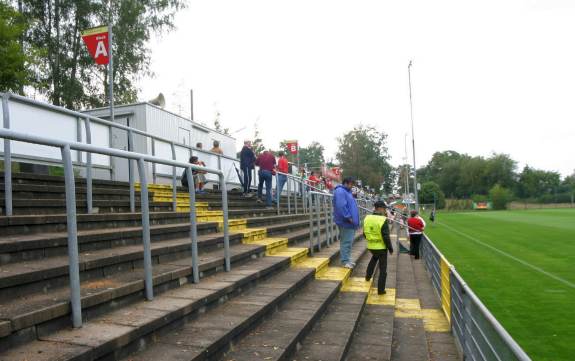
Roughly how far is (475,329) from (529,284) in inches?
339

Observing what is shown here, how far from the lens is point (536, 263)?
14578 millimetres

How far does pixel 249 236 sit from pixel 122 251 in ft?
10.4

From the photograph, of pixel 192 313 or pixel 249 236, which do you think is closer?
pixel 192 313

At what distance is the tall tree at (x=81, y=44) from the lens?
18797 millimetres

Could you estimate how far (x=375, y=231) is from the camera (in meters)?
7.35

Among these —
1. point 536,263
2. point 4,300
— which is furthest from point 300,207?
point 4,300

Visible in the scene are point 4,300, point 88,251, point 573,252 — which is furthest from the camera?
point 573,252

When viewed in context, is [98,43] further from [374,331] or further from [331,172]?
[331,172]

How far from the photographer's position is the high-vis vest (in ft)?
24.0

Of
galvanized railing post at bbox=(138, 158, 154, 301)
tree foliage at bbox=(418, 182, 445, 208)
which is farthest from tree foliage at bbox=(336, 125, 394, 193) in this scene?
galvanized railing post at bbox=(138, 158, 154, 301)

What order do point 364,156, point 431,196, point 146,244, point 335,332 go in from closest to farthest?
point 146,244 < point 335,332 < point 364,156 < point 431,196

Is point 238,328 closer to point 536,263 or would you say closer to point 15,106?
point 15,106

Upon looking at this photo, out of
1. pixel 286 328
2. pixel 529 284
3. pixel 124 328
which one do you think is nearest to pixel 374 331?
pixel 286 328

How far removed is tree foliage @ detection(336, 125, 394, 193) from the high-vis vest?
5078cm
